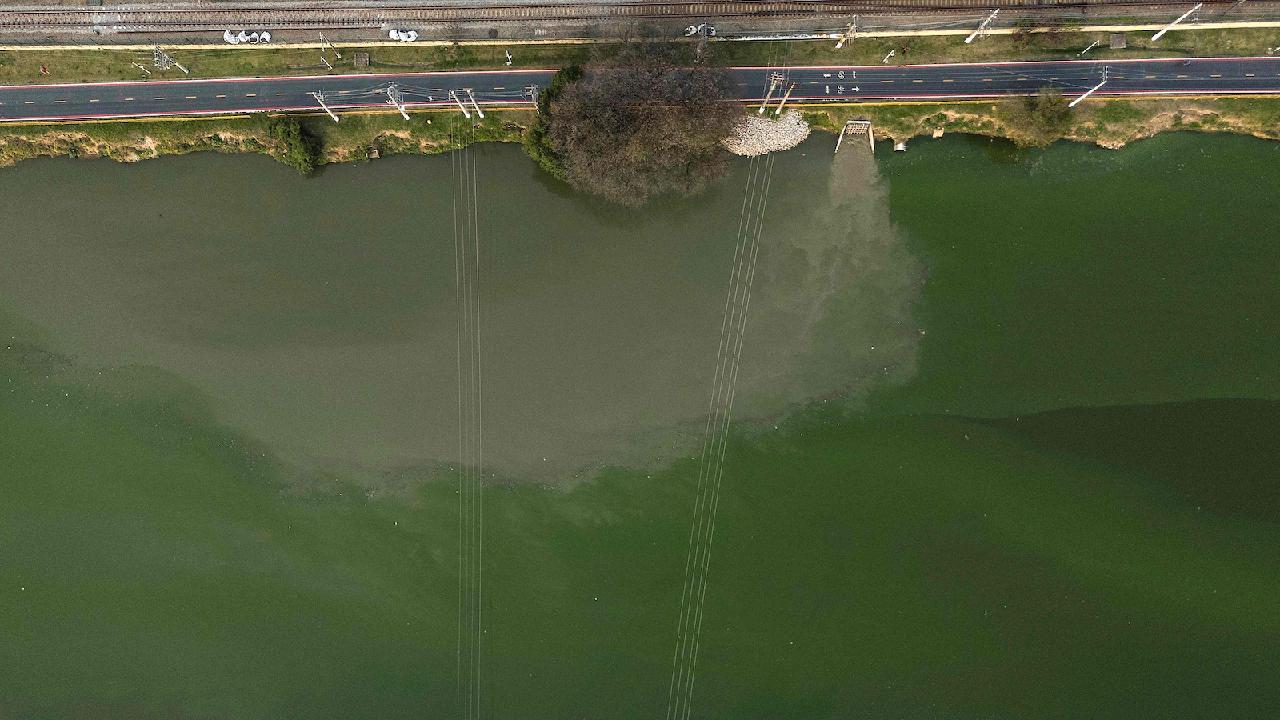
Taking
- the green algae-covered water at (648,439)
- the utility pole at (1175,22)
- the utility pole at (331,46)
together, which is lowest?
the green algae-covered water at (648,439)

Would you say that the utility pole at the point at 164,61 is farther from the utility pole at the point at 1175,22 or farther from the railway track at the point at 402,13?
the utility pole at the point at 1175,22

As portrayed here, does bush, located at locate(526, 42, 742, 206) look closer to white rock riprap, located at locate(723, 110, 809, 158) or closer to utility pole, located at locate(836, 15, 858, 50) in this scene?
white rock riprap, located at locate(723, 110, 809, 158)

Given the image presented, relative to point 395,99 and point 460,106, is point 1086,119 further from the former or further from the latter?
point 395,99

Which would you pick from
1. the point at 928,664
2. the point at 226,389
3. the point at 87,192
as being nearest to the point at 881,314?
the point at 928,664

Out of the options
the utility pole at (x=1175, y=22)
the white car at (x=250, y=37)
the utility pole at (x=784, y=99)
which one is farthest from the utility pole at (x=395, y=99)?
the utility pole at (x=1175, y=22)

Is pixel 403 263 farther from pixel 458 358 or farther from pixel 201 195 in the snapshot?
pixel 201 195

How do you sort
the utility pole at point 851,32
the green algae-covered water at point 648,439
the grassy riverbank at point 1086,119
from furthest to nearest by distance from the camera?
1. the green algae-covered water at point 648,439
2. the utility pole at point 851,32
3. the grassy riverbank at point 1086,119
